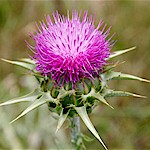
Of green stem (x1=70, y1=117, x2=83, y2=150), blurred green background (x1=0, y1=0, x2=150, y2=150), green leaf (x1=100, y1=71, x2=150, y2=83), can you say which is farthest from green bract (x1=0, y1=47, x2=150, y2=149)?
blurred green background (x1=0, y1=0, x2=150, y2=150)

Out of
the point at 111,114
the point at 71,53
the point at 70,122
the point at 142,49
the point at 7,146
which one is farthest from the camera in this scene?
the point at 142,49

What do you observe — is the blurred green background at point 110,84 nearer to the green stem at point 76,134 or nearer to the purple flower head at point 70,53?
the green stem at point 76,134

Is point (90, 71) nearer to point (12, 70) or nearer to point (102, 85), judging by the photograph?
point (102, 85)

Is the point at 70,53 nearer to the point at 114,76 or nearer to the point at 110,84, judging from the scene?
the point at 114,76

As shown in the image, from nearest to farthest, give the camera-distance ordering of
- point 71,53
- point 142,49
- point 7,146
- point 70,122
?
point 71,53
point 70,122
point 7,146
point 142,49

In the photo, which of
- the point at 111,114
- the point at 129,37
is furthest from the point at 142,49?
the point at 111,114

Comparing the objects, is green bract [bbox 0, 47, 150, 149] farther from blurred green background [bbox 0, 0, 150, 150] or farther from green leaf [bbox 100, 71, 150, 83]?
blurred green background [bbox 0, 0, 150, 150]

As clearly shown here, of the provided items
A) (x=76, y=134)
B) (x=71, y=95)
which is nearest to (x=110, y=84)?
(x=76, y=134)
